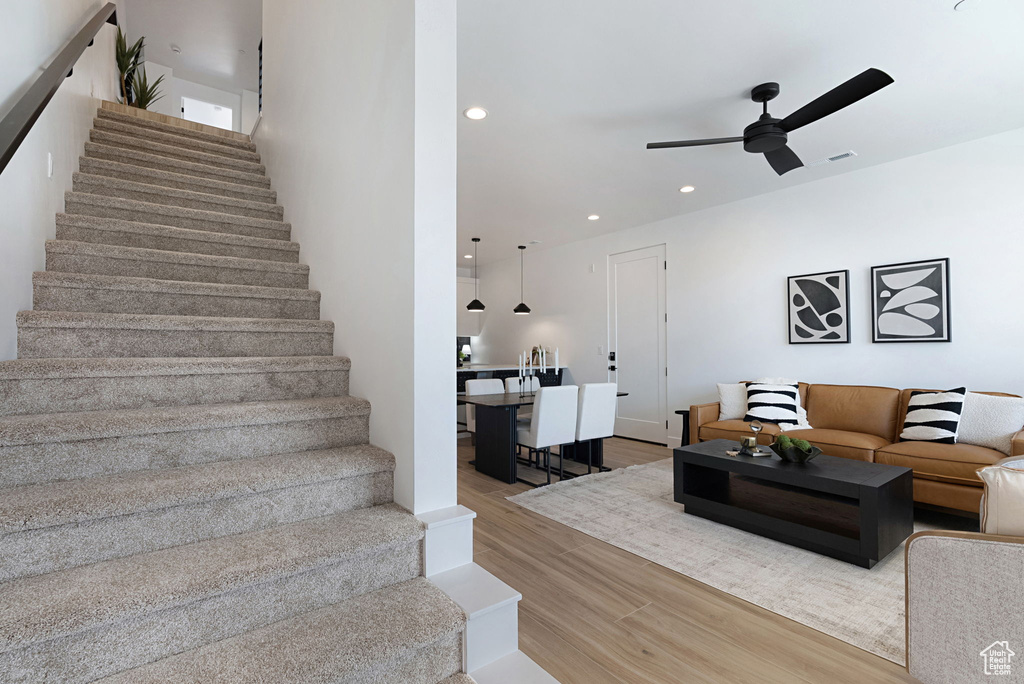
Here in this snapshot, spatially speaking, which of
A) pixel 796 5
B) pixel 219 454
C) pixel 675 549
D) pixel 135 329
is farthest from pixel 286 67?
pixel 675 549

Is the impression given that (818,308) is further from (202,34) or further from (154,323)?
(202,34)

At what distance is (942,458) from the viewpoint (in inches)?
119

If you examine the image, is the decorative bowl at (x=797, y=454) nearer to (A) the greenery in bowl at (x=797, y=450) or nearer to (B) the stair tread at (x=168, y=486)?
(A) the greenery in bowl at (x=797, y=450)

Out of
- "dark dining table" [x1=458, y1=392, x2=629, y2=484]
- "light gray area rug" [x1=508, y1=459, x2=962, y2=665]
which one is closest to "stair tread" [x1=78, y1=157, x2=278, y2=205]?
"dark dining table" [x1=458, y1=392, x2=629, y2=484]

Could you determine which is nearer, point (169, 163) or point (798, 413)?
point (169, 163)

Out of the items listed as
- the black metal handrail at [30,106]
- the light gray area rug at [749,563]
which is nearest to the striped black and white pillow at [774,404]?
the light gray area rug at [749,563]

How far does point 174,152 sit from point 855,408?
6.08 metres

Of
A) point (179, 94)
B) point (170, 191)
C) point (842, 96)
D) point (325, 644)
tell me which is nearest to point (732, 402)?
point (842, 96)

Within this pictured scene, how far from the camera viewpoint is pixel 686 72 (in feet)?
9.07

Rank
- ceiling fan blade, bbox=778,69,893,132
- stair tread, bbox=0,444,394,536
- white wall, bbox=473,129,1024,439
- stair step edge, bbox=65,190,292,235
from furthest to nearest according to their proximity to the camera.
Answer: white wall, bbox=473,129,1024,439, stair step edge, bbox=65,190,292,235, ceiling fan blade, bbox=778,69,893,132, stair tread, bbox=0,444,394,536

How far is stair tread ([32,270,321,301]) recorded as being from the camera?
1.87m

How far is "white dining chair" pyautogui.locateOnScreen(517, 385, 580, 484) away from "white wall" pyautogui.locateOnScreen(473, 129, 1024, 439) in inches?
89.4

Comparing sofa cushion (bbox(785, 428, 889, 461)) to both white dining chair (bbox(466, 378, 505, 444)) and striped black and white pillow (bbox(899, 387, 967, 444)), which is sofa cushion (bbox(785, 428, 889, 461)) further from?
white dining chair (bbox(466, 378, 505, 444))

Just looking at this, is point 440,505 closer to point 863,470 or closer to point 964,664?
point 964,664
